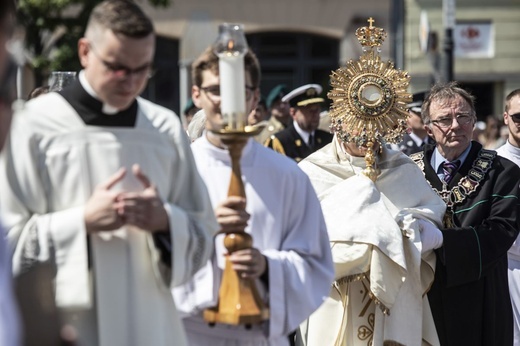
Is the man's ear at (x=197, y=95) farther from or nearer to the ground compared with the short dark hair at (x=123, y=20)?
nearer to the ground

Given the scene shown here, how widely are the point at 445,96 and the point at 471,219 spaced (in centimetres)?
71

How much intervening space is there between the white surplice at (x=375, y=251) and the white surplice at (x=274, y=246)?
1.37 metres

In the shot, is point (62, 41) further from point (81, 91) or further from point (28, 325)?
point (28, 325)

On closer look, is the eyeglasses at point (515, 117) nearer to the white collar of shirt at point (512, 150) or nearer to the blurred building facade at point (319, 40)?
the white collar of shirt at point (512, 150)

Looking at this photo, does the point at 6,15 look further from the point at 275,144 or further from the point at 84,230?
the point at 275,144

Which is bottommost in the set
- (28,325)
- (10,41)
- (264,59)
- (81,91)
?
(264,59)

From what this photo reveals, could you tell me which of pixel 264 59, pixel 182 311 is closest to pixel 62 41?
pixel 264 59

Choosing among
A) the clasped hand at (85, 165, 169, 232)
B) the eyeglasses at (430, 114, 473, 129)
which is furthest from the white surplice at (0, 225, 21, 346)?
the eyeglasses at (430, 114, 473, 129)

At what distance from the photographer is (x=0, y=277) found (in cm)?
249

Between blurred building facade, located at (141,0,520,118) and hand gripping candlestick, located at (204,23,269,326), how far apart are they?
2204cm

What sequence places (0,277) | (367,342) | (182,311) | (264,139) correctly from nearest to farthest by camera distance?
1. (0,277)
2. (182,311)
3. (367,342)
4. (264,139)

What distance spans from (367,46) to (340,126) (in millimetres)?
478

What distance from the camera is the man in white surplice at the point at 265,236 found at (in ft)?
14.9

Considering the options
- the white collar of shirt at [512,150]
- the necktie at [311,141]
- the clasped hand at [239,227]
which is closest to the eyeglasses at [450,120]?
the white collar of shirt at [512,150]
